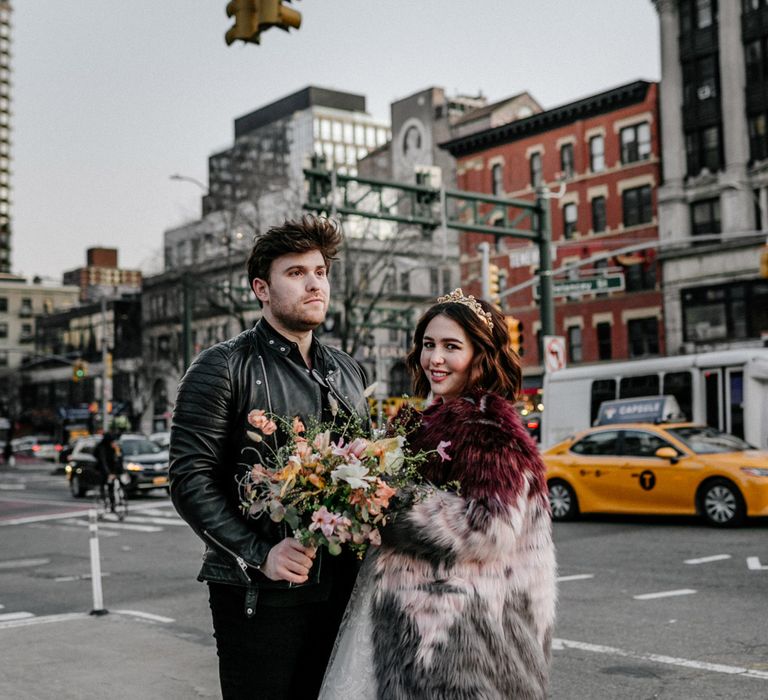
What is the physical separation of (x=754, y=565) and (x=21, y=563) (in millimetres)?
9810

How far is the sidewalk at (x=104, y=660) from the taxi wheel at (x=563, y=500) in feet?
31.7

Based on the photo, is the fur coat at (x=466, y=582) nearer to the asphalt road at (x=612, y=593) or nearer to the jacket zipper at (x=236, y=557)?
the jacket zipper at (x=236, y=557)

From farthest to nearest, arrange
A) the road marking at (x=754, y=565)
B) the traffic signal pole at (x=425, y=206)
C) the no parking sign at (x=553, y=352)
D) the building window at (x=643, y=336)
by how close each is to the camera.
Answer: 1. the building window at (x=643, y=336)
2. the no parking sign at (x=553, y=352)
3. the traffic signal pole at (x=425, y=206)
4. the road marking at (x=754, y=565)

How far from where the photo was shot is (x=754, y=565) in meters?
11.4

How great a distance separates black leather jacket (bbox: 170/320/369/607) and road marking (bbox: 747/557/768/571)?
8906 millimetres

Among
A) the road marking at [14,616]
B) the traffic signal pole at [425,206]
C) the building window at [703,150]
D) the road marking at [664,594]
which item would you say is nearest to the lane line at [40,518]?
the traffic signal pole at [425,206]

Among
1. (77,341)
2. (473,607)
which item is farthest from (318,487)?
(77,341)

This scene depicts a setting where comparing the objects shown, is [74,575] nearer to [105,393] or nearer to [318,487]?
[318,487]

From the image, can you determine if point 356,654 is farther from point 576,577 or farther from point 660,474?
point 660,474

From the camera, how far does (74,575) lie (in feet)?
42.6

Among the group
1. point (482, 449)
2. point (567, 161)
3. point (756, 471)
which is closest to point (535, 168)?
point (567, 161)

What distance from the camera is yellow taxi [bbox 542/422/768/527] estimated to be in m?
15.1

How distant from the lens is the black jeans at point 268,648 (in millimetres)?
3340

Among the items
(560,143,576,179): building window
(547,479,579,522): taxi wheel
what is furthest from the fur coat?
(560,143,576,179): building window
